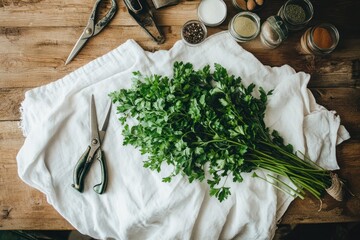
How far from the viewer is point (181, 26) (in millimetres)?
1312

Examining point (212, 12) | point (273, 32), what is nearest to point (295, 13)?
point (273, 32)

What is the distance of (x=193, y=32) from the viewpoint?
1.27 metres

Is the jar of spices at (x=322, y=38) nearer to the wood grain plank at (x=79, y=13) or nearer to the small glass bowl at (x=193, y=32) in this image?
the wood grain plank at (x=79, y=13)

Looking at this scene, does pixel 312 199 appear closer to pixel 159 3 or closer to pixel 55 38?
pixel 159 3

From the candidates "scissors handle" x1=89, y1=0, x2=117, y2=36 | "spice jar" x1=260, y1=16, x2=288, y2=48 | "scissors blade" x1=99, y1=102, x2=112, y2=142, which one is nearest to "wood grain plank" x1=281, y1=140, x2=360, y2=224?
"spice jar" x1=260, y1=16, x2=288, y2=48

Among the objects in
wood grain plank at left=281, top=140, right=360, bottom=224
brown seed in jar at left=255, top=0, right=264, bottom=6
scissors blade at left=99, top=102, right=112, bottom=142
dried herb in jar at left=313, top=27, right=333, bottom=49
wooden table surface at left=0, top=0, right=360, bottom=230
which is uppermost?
brown seed in jar at left=255, top=0, right=264, bottom=6

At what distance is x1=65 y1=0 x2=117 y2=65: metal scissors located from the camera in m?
1.29

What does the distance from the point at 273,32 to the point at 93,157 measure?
824 mm

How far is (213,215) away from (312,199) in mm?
392

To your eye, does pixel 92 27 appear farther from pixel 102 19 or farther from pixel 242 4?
pixel 242 4

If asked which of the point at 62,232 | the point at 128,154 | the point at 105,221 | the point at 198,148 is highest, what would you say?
the point at 198,148

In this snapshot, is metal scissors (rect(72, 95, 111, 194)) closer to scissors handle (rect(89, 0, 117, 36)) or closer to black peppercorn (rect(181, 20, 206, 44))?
scissors handle (rect(89, 0, 117, 36))

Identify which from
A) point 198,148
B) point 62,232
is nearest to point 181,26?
point 198,148

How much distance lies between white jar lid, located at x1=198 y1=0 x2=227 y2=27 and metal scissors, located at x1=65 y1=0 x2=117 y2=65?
13.3 inches
